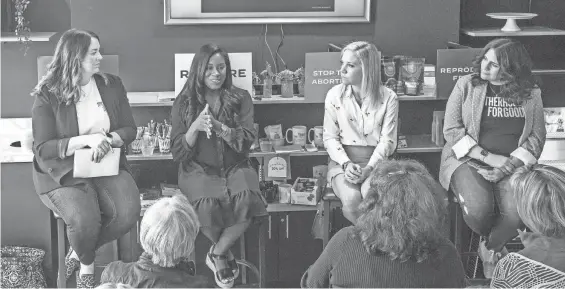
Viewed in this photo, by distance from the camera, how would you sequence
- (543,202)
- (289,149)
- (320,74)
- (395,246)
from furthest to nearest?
(289,149) → (320,74) → (543,202) → (395,246)

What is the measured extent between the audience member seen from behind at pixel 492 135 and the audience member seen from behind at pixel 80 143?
1.73m

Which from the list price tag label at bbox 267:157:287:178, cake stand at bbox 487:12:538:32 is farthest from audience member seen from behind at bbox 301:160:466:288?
cake stand at bbox 487:12:538:32

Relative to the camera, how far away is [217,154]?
4.95m

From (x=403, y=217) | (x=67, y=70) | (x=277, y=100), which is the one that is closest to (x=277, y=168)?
(x=277, y=100)

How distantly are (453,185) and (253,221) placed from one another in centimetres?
109

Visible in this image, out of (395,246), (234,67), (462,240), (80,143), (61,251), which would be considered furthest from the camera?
(462,240)

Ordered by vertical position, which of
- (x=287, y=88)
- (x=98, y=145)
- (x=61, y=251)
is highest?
(x=287, y=88)

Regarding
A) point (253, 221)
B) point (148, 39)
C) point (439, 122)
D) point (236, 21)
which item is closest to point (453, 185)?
point (439, 122)

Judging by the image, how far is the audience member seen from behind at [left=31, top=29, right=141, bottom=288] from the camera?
179 inches

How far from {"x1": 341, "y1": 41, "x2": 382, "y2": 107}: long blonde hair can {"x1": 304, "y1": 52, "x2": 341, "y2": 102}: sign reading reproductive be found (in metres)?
0.24

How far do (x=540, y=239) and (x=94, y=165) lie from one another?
2294 mm

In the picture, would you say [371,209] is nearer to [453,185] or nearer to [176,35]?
[453,185]

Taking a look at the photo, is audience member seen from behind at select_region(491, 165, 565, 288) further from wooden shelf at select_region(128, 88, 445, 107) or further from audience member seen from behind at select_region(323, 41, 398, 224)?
wooden shelf at select_region(128, 88, 445, 107)

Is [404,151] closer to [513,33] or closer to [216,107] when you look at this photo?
[513,33]
